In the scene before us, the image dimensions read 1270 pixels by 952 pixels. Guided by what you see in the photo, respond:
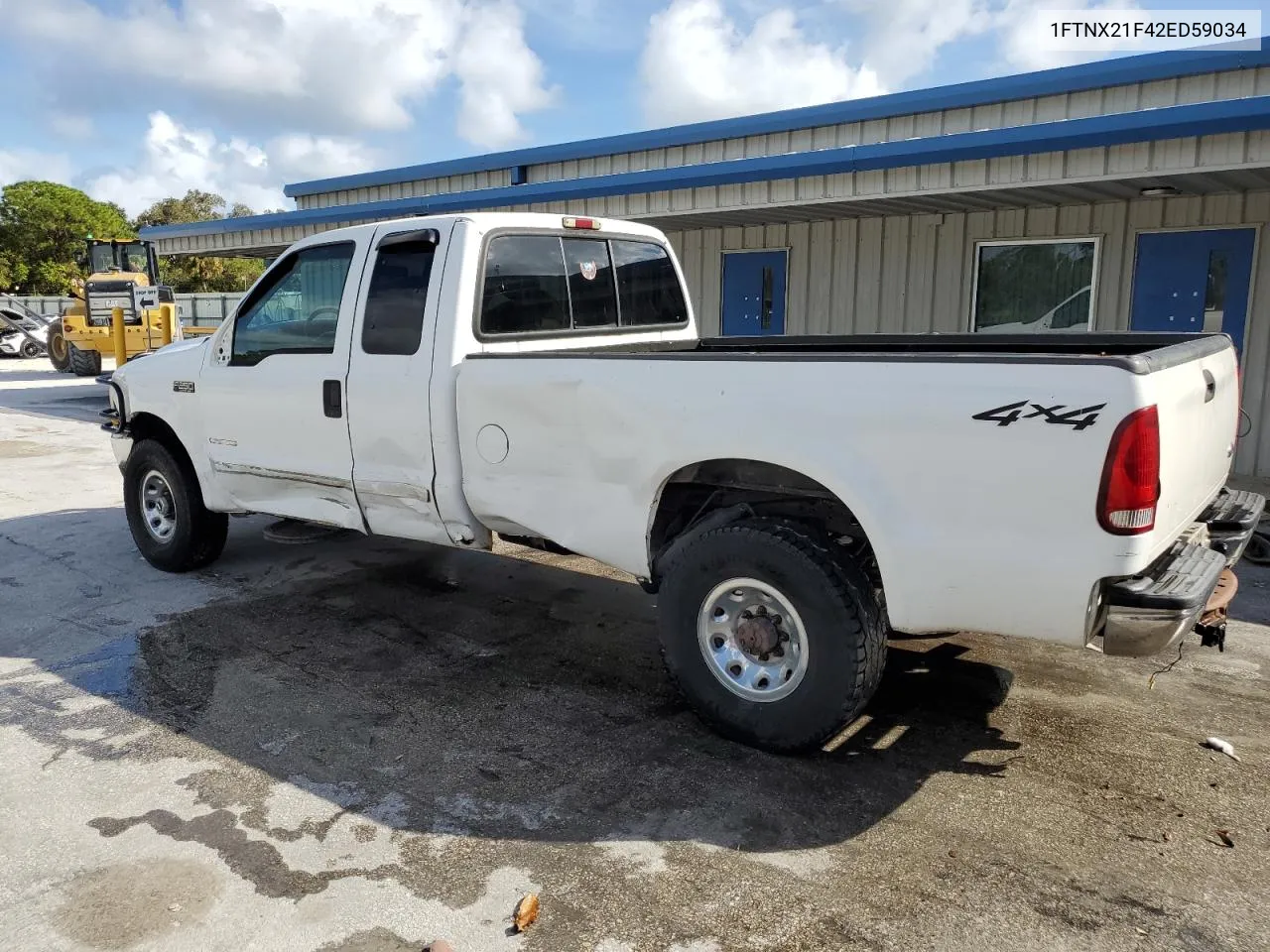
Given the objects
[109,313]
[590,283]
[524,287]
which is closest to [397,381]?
[524,287]

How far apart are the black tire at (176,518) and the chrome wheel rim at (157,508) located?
0.04ft

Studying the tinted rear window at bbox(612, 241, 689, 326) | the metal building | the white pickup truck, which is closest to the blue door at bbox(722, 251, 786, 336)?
the metal building

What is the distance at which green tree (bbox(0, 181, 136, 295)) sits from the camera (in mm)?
54969

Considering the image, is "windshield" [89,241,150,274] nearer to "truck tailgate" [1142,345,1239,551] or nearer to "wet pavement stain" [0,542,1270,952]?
"wet pavement stain" [0,542,1270,952]

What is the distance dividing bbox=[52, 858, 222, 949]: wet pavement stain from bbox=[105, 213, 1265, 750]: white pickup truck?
192cm

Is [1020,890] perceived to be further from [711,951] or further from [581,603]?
[581,603]

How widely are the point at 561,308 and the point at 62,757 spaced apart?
3139 mm

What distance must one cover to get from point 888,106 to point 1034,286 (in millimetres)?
2863

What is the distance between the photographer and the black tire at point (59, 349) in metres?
25.8

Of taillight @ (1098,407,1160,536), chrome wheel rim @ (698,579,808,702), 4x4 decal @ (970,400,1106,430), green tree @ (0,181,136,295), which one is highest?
green tree @ (0,181,136,295)

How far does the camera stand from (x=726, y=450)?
3736 mm

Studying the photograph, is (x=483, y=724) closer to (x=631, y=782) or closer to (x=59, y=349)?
(x=631, y=782)

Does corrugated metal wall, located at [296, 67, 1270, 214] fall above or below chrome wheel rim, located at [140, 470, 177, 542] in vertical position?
above

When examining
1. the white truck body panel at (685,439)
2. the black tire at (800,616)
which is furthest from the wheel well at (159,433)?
the black tire at (800,616)
